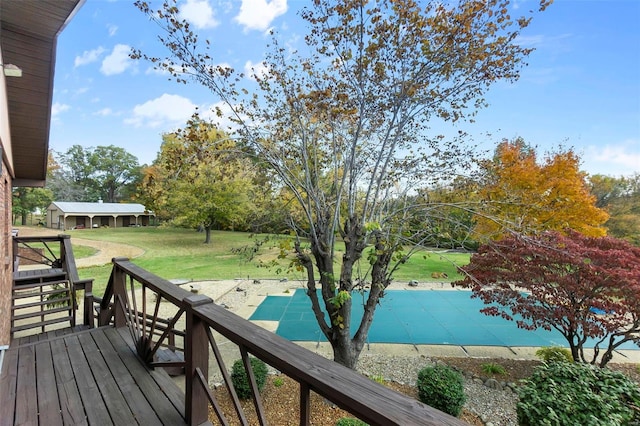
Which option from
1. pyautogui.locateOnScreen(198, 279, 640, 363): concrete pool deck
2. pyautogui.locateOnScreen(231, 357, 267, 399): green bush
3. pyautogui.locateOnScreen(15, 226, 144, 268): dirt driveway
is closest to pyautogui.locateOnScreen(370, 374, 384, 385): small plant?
pyautogui.locateOnScreen(198, 279, 640, 363): concrete pool deck

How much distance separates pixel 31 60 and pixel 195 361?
5.11 m

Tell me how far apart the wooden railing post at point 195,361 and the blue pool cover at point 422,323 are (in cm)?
504

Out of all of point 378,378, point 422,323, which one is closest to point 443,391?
point 378,378

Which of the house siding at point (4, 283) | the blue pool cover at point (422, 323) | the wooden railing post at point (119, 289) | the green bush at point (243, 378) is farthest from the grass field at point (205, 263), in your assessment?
the wooden railing post at point (119, 289)

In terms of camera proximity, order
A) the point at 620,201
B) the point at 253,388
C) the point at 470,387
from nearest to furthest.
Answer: the point at 253,388, the point at 470,387, the point at 620,201

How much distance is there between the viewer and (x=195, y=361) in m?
1.90

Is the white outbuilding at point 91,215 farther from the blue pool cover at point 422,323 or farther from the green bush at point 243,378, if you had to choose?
the green bush at point 243,378

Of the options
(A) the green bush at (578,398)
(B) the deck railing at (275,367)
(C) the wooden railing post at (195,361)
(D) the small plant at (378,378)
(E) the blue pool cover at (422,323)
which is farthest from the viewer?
(E) the blue pool cover at (422,323)

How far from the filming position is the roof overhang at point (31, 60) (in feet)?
11.1

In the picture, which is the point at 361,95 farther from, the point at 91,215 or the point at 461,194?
the point at 91,215

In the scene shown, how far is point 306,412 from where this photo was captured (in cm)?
123

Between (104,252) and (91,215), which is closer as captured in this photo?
(104,252)

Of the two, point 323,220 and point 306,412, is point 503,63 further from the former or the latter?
point 306,412

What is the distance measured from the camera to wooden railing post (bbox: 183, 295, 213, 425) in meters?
1.90
